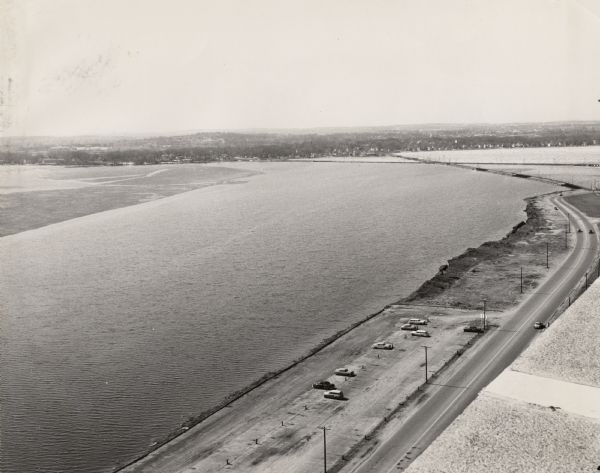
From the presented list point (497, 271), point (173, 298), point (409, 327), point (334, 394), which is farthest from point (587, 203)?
point (334, 394)

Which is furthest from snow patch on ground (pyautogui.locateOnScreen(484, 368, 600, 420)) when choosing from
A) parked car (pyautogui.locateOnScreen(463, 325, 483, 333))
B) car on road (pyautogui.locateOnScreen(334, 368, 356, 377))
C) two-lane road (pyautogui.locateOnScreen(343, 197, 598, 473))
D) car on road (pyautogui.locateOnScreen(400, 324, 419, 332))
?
car on road (pyautogui.locateOnScreen(400, 324, 419, 332))

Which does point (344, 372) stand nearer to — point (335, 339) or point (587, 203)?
point (335, 339)

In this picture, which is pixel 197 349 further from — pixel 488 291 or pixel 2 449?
pixel 488 291

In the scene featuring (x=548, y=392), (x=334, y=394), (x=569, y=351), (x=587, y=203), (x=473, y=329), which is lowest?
(x=334, y=394)

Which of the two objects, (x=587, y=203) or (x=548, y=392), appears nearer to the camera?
(x=548, y=392)

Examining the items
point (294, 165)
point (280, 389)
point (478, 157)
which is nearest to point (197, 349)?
point (280, 389)

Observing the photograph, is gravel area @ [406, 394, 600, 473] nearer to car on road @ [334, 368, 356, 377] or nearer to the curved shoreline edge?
the curved shoreline edge
